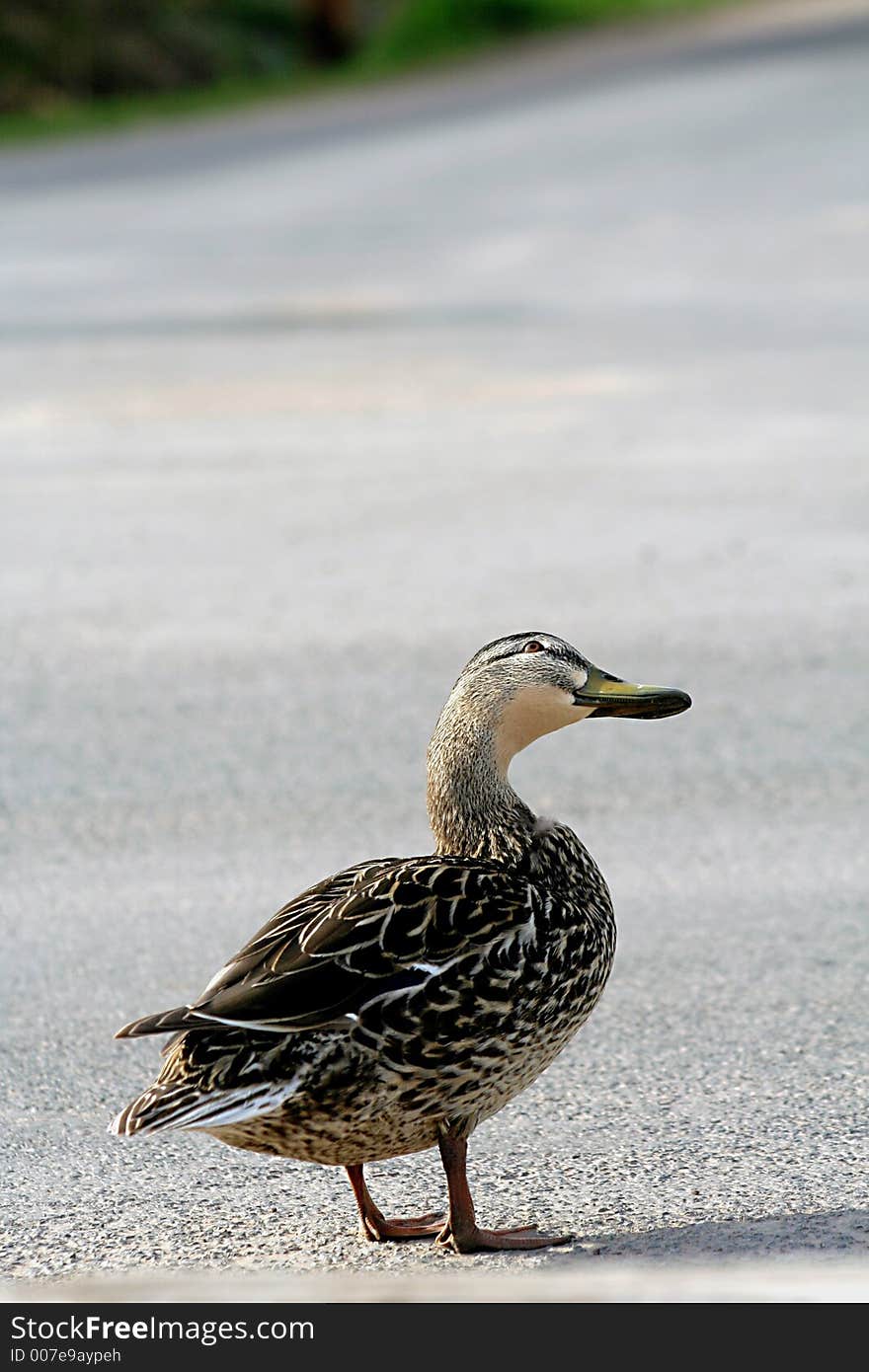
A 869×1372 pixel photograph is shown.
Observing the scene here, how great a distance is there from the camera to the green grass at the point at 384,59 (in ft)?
80.6

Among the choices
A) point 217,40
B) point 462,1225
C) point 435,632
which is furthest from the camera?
point 217,40

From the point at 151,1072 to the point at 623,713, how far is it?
1.31 meters

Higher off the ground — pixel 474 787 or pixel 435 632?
pixel 474 787

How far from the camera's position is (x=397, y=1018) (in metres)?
3.52

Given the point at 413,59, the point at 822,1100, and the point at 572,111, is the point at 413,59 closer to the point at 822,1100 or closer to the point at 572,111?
the point at 572,111

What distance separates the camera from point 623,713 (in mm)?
4098

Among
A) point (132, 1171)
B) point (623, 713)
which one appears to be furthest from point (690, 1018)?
point (132, 1171)

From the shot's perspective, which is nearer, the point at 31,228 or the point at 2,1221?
the point at 2,1221

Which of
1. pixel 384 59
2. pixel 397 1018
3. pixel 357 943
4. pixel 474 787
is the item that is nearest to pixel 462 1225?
pixel 397 1018

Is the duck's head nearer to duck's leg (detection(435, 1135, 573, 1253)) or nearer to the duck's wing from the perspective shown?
the duck's wing

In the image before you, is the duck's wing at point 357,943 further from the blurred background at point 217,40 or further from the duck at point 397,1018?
the blurred background at point 217,40

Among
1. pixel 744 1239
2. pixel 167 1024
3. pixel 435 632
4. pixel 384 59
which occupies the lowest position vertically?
pixel 744 1239

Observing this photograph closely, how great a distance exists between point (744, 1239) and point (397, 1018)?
74cm

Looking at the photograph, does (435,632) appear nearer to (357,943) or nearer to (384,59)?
(357,943)
